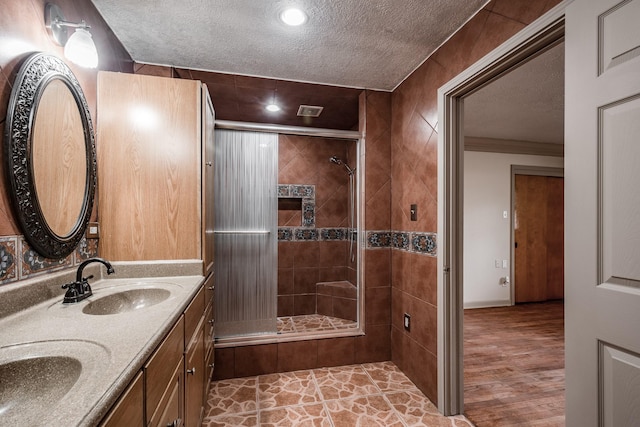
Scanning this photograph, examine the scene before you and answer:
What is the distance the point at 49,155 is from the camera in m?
1.22

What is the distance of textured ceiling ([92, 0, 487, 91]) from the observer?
1556 millimetres

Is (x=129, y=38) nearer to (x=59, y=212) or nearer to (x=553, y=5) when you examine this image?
Answer: (x=59, y=212)

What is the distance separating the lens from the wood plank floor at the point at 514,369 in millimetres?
1861

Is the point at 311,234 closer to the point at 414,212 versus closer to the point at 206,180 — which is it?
the point at 414,212

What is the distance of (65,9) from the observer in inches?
52.3

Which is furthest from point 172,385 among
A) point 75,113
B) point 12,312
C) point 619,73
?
point 619,73

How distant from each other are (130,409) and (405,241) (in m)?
1.98

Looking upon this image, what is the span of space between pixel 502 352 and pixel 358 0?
309cm

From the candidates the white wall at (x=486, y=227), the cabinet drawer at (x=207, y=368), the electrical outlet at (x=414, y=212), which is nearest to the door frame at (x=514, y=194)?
the white wall at (x=486, y=227)

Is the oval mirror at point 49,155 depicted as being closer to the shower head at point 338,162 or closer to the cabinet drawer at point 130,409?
the cabinet drawer at point 130,409

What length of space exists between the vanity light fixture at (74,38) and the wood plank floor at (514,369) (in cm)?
283

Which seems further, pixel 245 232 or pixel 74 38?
pixel 245 232

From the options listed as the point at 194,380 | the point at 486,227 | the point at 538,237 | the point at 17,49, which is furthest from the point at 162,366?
the point at 538,237

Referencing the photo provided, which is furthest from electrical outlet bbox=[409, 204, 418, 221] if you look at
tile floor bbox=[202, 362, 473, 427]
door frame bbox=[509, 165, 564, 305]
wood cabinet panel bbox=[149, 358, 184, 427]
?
door frame bbox=[509, 165, 564, 305]
